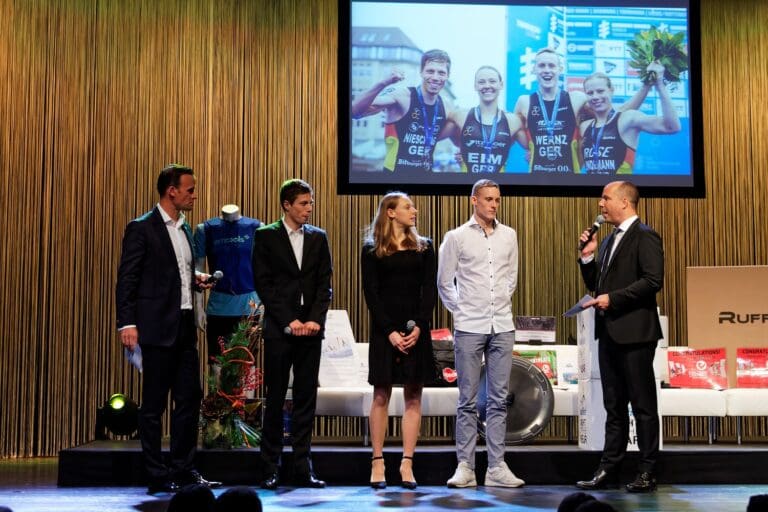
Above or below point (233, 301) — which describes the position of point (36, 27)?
above

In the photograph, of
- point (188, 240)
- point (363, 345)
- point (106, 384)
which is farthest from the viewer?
point (106, 384)

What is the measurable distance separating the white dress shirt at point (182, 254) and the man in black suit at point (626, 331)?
1947mm

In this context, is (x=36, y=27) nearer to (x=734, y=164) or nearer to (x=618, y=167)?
(x=618, y=167)

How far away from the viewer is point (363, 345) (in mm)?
6098

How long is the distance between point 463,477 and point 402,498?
1.70 ft

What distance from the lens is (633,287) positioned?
14.8 feet

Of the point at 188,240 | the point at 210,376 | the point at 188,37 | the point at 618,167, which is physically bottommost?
the point at 210,376

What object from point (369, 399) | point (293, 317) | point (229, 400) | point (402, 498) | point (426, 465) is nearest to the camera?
point (402, 498)

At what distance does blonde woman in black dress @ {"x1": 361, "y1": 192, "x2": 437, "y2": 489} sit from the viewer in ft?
14.9

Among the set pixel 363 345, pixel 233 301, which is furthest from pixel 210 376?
pixel 363 345

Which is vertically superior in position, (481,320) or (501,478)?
(481,320)

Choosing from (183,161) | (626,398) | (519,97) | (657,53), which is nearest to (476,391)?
(626,398)

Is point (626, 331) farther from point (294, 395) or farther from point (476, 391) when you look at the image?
point (294, 395)

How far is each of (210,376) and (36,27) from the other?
364 centimetres
